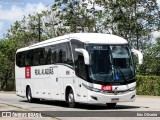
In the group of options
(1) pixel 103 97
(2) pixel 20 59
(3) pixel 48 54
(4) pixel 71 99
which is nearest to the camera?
(1) pixel 103 97

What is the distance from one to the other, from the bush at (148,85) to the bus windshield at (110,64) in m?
17.3

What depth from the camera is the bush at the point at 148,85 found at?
1431 inches

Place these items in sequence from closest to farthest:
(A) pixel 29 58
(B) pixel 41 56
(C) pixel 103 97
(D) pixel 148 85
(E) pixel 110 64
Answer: (C) pixel 103 97 < (E) pixel 110 64 < (B) pixel 41 56 < (A) pixel 29 58 < (D) pixel 148 85

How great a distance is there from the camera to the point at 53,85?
75.8 feet

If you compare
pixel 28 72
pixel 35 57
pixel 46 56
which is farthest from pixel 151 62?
pixel 46 56

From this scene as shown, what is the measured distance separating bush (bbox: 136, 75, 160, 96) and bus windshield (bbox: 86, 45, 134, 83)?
1731 centimetres

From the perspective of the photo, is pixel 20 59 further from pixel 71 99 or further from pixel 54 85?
pixel 71 99

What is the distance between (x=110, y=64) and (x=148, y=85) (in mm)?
18825

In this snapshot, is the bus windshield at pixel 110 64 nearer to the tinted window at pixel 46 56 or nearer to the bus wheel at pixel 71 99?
the tinted window at pixel 46 56

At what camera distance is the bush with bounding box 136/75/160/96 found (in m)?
36.3

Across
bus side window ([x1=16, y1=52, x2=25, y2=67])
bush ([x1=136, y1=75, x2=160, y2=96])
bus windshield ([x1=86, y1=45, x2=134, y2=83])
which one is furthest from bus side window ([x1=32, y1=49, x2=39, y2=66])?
bush ([x1=136, y1=75, x2=160, y2=96])

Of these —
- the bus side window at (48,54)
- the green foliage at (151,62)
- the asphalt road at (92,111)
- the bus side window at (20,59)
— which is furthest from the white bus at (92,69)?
the green foliage at (151,62)

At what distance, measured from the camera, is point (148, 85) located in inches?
1460

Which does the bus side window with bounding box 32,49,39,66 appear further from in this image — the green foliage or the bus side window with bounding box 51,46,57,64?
the green foliage
